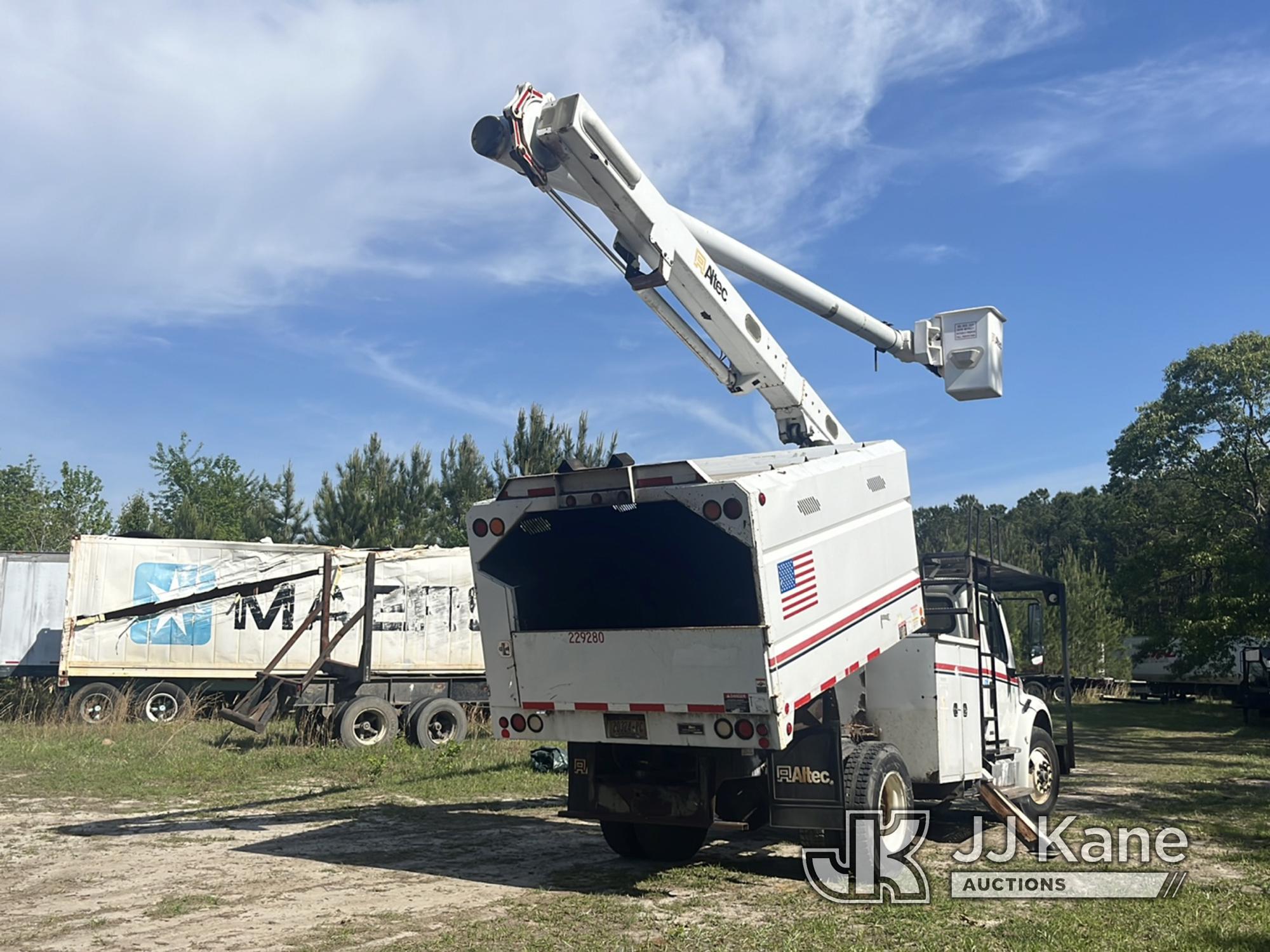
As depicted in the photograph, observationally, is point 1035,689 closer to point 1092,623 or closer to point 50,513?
point 1092,623

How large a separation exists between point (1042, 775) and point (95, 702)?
52.7ft

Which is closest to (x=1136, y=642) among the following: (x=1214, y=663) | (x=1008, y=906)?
(x=1214, y=663)

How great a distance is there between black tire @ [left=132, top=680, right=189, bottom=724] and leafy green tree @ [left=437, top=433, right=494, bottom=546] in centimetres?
2072

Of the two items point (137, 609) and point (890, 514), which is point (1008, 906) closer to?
point (890, 514)

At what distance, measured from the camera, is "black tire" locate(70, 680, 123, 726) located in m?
19.3

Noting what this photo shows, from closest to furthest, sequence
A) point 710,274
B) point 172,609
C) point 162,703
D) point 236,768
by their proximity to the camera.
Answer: point 710,274
point 236,768
point 172,609
point 162,703

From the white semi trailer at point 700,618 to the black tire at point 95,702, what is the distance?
13.5 m

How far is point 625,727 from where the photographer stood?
816 cm

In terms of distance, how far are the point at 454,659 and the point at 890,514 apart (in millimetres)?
13598

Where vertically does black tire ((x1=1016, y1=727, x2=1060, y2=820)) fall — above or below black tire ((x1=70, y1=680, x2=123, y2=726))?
below

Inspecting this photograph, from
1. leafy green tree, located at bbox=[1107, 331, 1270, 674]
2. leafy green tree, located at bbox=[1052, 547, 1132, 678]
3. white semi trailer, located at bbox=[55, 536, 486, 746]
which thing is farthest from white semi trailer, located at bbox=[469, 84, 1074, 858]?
leafy green tree, located at bbox=[1052, 547, 1132, 678]

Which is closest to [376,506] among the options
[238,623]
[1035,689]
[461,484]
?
[461,484]

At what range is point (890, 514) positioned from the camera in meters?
9.45

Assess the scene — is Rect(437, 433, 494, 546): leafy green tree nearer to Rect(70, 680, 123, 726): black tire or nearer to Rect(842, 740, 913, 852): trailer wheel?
Rect(70, 680, 123, 726): black tire
